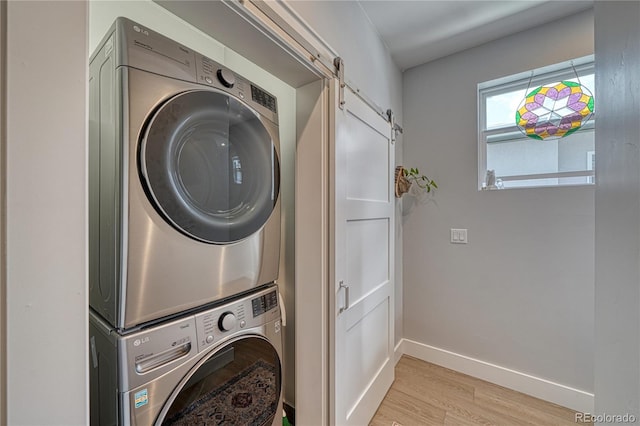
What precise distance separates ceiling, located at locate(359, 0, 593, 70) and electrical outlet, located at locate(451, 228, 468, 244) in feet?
4.66

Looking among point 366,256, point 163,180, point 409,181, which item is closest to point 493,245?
point 409,181

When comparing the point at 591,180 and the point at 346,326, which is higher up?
the point at 591,180

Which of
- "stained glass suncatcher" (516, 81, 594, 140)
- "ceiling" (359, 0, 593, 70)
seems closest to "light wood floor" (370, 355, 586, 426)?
"stained glass suncatcher" (516, 81, 594, 140)

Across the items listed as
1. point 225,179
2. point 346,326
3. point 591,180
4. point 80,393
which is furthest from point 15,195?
point 591,180

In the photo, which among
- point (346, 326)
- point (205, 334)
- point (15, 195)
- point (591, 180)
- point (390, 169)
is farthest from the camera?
point (390, 169)

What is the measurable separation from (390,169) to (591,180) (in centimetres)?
128

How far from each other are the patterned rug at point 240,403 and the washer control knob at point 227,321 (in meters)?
0.21

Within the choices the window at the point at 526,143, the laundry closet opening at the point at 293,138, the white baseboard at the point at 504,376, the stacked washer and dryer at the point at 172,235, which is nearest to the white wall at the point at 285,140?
the laundry closet opening at the point at 293,138

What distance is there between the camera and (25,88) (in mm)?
382

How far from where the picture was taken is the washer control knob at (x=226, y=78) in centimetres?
89

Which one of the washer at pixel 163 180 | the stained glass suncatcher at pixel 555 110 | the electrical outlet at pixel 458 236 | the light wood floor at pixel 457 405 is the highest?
the stained glass suncatcher at pixel 555 110

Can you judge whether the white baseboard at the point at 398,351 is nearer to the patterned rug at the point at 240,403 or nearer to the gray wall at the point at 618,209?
the patterned rug at the point at 240,403

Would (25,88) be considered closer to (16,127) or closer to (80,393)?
(16,127)

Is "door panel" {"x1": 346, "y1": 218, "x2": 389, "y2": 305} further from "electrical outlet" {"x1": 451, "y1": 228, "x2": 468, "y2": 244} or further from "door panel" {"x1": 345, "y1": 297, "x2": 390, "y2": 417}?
"electrical outlet" {"x1": 451, "y1": 228, "x2": 468, "y2": 244}
